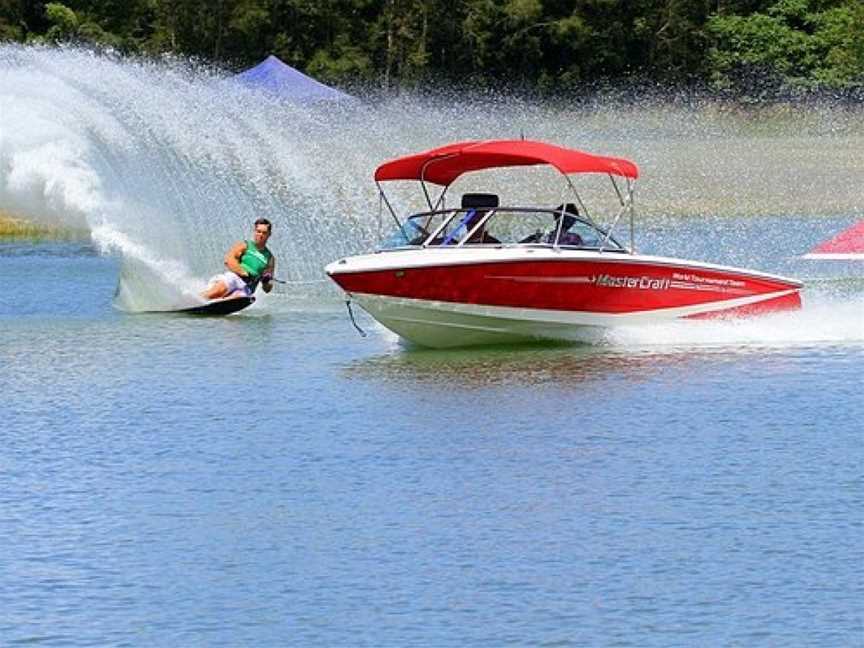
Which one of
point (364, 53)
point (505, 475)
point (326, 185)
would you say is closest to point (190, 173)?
point (326, 185)

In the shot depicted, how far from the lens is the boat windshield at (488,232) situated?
23.8 metres

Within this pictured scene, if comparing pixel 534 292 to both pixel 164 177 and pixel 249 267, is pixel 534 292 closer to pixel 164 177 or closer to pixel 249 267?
pixel 249 267

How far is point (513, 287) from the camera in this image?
23797 millimetres

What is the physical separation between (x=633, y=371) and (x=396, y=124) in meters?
38.5

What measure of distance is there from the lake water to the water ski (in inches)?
22.8

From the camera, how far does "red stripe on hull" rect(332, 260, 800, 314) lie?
930 inches

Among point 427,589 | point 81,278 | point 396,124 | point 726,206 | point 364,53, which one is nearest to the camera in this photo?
point 427,589

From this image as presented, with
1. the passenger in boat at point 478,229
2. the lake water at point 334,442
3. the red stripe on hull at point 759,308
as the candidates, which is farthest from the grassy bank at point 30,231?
the red stripe on hull at point 759,308

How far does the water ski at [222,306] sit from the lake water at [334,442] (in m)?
0.58

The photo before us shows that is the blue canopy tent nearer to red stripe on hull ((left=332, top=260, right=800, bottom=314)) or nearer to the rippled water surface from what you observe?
the rippled water surface

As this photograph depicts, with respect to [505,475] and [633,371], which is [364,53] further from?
[505,475]

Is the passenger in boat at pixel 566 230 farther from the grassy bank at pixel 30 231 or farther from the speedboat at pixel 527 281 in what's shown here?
the grassy bank at pixel 30 231

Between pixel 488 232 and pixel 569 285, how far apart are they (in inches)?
40.9

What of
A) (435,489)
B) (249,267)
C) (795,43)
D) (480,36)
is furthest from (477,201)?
(480,36)
